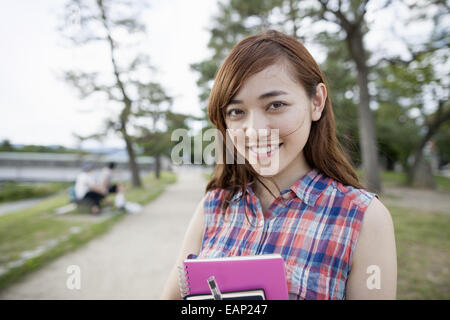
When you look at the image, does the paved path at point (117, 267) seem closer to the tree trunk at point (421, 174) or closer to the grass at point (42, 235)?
the grass at point (42, 235)

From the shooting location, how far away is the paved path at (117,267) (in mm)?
2971

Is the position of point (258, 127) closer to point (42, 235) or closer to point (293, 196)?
point (293, 196)

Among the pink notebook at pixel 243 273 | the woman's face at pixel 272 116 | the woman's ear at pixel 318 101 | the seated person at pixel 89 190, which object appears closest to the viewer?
the pink notebook at pixel 243 273

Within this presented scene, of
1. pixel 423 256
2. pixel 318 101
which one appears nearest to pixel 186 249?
pixel 318 101

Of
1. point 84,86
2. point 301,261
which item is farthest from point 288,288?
point 84,86

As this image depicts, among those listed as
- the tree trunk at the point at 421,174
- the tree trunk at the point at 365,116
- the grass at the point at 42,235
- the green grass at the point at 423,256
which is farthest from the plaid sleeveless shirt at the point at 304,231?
the tree trunk at the point at 421,174

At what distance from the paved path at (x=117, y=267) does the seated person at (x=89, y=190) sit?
1.15 meters

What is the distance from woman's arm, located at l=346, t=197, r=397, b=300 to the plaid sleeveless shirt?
0.9 inches

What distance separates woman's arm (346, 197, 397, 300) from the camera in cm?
86

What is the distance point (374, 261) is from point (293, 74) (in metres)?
0.68

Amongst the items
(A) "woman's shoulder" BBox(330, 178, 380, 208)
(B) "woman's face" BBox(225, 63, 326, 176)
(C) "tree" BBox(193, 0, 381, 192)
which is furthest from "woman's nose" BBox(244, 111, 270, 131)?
(C) "tree" BBox(193, 0, 381, 192)

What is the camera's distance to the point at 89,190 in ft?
21.7
